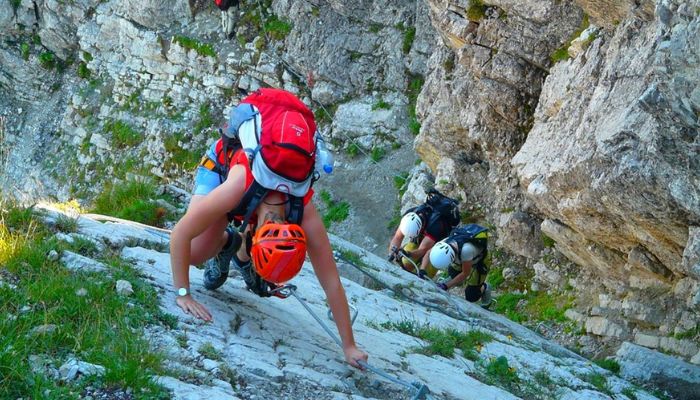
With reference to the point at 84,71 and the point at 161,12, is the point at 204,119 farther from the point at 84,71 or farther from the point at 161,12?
the point at 84,71

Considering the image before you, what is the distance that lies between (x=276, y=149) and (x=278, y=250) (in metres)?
0.70

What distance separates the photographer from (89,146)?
91.9 ft

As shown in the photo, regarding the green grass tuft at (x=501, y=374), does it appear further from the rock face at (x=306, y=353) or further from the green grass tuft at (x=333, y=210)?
the green grass tuft at (x=333, y=210)

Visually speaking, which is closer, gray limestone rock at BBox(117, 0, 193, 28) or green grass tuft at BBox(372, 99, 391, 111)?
green grass tuft at BBox(372, 99, 391, 111)

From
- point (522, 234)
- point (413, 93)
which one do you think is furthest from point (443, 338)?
point (413, 93)

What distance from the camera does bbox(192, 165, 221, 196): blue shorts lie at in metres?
5.95

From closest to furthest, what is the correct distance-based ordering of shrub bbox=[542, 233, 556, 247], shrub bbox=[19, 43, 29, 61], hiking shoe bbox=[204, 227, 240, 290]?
hiking shoe bbox=[204, 227, 240, 290], shrub bbox=[542, 233, 556, 247], shrub bbox=[19, 43, 29, 61]

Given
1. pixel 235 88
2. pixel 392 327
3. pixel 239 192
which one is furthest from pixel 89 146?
pixel 239 192

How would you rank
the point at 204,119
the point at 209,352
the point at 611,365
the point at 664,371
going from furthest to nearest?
the point at 204,119 < the point at 611,365 < the point at 664,371 < the point at 209,352

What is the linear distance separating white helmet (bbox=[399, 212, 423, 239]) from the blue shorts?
798cm

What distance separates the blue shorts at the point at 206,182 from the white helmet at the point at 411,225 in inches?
314

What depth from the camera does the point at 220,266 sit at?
20.6 feet

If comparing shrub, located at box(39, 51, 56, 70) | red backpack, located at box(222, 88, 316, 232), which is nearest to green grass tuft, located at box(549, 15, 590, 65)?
red backpack, located at box(222, 88, 316, 232)

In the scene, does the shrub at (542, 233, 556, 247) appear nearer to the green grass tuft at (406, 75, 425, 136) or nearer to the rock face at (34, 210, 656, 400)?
the rock face at (34, 210, 656, 400)
